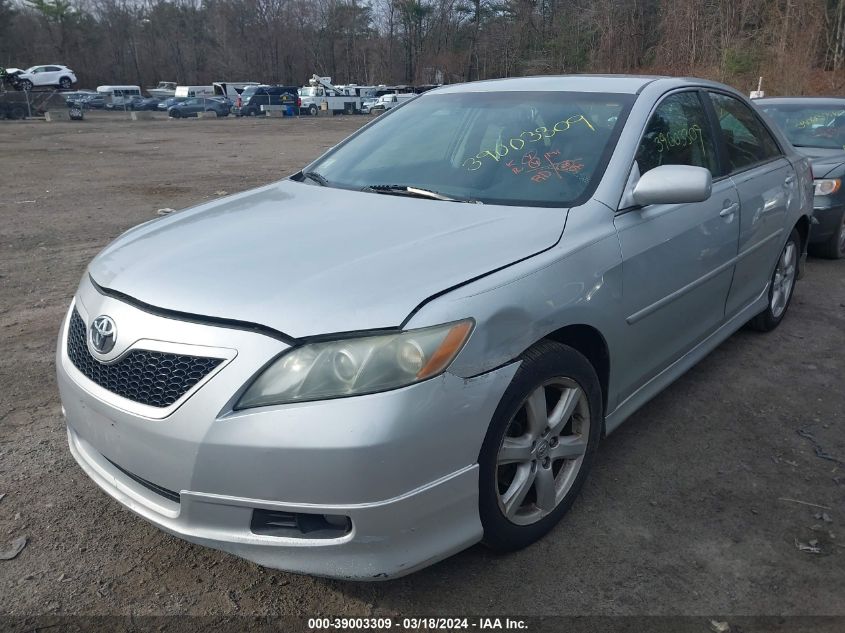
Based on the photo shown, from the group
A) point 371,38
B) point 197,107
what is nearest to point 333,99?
point 197,107

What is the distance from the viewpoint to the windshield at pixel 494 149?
2.91 meters

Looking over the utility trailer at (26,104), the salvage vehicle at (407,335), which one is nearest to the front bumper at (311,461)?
the salvage vehicle at (407,335)

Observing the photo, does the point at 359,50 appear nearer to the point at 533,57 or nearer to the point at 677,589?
the point at 533,57

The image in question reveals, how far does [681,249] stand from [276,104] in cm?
4833

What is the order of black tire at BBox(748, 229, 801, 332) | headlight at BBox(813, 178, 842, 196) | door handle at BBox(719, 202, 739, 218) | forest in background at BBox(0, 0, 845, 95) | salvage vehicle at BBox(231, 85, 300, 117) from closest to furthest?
door handle at BBox(719, 202, 739, 218) < black tire at BBox(748, 229, 801, 332) < headlight at BBox(813, 178, 842, 196) < forest in background at BBox(0, 0, 845, 95) < salvage vehicle at BBox(231, 85, 300, 117)

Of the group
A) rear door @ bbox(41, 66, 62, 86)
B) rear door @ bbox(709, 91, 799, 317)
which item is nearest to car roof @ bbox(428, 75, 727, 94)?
rear door @ bbox(709, 91, 799, 317)

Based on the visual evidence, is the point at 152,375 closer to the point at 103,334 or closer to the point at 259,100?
the point at 103,334

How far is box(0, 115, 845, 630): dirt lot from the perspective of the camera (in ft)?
7.51

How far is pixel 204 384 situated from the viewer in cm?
194

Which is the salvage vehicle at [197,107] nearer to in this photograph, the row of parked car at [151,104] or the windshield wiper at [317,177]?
the row of parked car at [151,104]

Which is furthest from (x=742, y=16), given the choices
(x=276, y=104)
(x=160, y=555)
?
(x=160, y=555)
